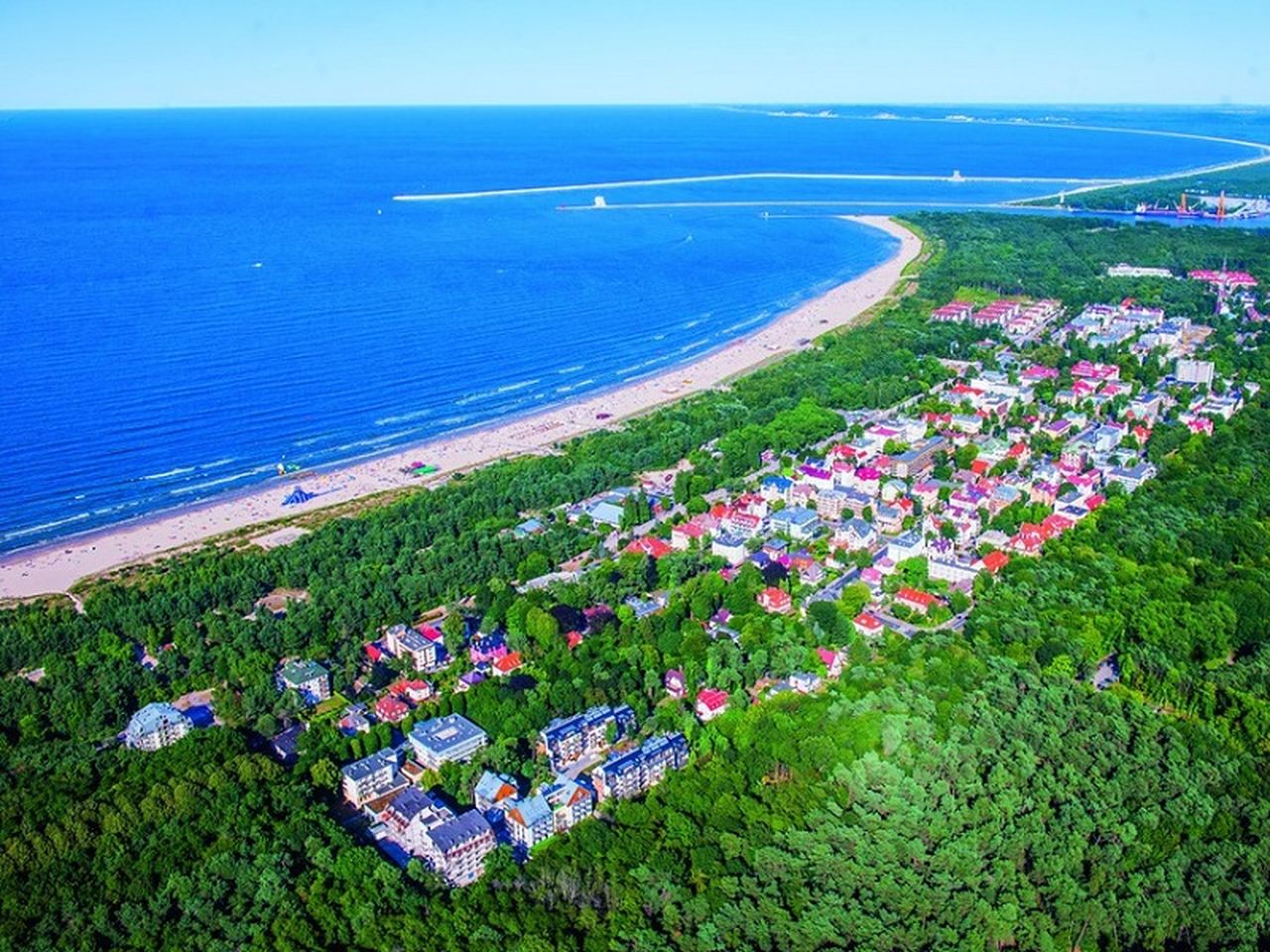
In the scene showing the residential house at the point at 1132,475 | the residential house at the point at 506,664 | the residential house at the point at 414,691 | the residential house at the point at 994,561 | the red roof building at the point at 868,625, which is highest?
the residential house at the point at 1132,475

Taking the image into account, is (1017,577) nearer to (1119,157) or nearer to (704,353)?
(704,353)

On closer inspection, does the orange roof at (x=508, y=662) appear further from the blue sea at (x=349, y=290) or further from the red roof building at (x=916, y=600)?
the blue sea at (x=349, y=290)

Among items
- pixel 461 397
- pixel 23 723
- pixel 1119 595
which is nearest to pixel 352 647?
pixel 23 723

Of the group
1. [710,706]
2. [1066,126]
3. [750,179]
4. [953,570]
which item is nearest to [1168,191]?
[750,179]

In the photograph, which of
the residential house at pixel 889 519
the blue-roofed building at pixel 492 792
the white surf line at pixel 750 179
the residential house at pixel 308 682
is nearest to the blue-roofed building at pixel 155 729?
the residential house at pixel 308 682

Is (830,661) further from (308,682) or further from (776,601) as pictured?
(308,682)

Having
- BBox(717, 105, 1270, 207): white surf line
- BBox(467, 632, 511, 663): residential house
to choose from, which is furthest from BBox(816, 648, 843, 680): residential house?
BBox(717, 105, 1270, 207): white surf line
